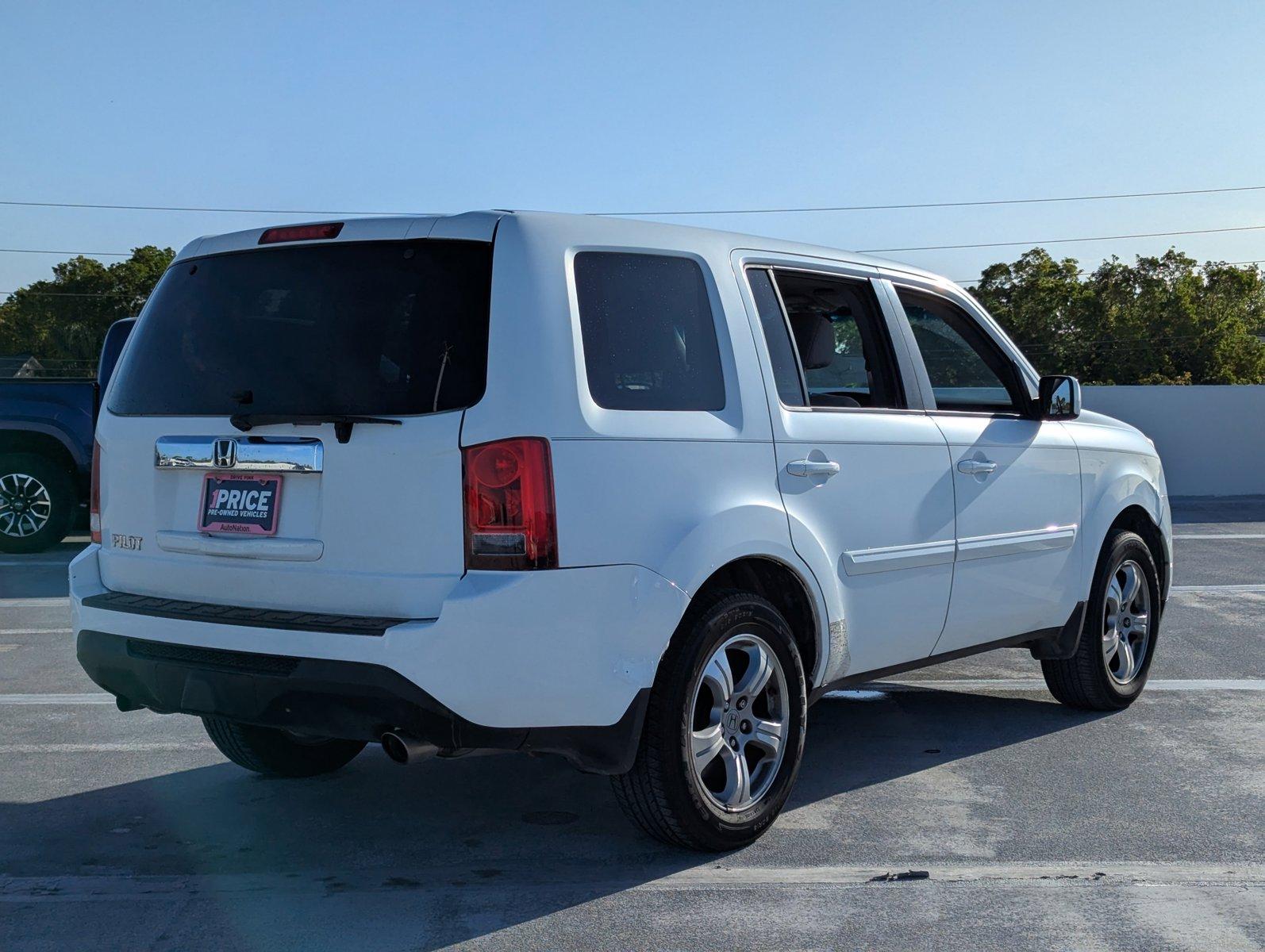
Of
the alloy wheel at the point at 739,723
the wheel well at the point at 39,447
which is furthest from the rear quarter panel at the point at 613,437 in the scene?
the wheel well at the point at 39,447

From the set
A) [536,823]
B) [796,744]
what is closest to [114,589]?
[536,823]

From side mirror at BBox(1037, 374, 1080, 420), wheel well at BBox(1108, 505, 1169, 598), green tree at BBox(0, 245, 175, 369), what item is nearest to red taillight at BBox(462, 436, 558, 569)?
side mirror at BBox(1037, 374, 1080, 420)

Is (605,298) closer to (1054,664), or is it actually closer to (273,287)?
(273,287)

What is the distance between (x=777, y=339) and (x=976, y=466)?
1183mm

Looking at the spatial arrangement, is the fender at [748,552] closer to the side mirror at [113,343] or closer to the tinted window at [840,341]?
the tinted window at [840,341]

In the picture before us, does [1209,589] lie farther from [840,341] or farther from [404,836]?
[404,836]

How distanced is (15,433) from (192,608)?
9281mm

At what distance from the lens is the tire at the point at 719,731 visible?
4.01m

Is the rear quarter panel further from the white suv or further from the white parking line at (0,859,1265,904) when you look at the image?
the white parking line at (0,859,1265,904)

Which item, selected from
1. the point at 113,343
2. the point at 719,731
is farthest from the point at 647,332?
the point at 113,343

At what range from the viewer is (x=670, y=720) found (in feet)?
13.1

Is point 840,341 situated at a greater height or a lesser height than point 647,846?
greater

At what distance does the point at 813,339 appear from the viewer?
4.98 metres

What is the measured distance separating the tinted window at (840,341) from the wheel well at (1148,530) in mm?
1941
